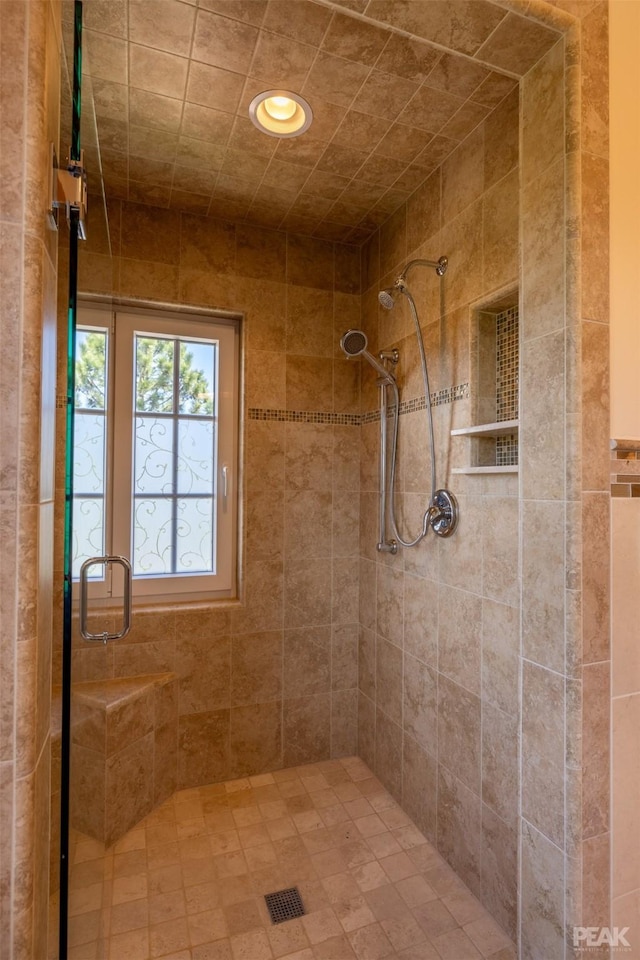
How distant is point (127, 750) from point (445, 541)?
1468mm

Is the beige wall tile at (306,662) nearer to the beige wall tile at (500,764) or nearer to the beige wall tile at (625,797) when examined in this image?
the beige wall tile at (500,764)

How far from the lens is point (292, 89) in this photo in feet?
4.95

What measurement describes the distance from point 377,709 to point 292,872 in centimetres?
74

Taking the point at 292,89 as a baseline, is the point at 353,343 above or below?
below

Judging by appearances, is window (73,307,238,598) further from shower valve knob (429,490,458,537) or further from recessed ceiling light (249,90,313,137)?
shower valve knob (429,490,458,537)

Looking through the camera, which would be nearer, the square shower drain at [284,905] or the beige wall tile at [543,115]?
the beige wall tile at [543,115]

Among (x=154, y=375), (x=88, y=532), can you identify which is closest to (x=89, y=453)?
(x=88, y=532)

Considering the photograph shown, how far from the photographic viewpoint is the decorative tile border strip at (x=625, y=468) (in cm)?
101

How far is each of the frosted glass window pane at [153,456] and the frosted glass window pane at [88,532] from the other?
646 mm

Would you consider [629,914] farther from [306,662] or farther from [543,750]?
[306,662]

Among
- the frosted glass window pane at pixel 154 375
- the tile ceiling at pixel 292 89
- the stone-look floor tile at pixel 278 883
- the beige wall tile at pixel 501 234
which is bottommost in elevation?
the stone-look floor tile at pixel 278 883

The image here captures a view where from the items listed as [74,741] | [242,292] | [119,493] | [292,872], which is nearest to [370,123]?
[242,292]

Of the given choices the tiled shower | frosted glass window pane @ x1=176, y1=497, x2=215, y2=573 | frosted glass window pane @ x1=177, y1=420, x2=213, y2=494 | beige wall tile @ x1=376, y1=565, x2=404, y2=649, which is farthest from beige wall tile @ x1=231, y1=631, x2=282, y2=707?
frosted glass window pane @ x1=177, y1=420, x2=213, y2=494

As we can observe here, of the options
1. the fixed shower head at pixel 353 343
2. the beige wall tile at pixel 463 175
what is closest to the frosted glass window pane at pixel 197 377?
the fixed shower head at pixel 353 343
